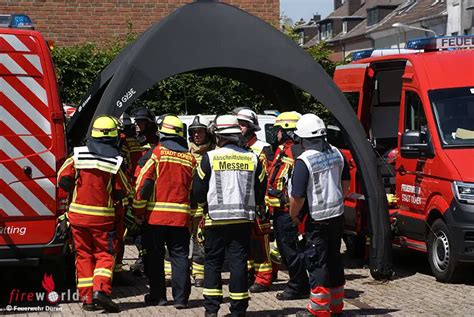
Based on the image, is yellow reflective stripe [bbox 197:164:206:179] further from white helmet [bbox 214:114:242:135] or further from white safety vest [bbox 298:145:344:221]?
white safety vest [bbox 298:145:344:221]

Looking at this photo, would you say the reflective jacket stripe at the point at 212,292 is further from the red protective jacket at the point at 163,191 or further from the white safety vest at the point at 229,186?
the red protective jacket at the point at 163,191

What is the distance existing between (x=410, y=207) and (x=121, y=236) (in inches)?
154

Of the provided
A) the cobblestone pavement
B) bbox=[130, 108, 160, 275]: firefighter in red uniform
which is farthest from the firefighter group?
bbox=[130, 108, 160, 275]: firefighter in red uniform

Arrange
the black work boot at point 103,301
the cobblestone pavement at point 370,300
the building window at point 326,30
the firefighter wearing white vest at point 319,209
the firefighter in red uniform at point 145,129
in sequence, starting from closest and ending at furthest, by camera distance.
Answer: the firefighter wearing white vest at point 319,209
the black work boot at point 103,301
the cobblestone pavement at point 370,300
the firefighter in red uniform at point 145,129
the building window at point 326,30

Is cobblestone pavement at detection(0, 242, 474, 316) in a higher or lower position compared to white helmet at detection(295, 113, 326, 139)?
lower

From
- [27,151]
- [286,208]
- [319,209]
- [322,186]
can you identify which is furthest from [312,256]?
[27,151]

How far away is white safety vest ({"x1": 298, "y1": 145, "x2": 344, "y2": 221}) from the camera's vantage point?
8.12 metres

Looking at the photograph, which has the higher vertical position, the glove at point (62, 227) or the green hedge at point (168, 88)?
the green hedge at point (168, 88)

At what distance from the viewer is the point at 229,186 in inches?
322

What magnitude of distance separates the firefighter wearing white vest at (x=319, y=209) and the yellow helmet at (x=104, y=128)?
1838 mm

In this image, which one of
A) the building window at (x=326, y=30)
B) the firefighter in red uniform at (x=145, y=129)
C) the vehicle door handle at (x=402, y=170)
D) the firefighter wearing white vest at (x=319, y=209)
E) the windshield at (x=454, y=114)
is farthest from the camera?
the building window at (x=326, y=30)

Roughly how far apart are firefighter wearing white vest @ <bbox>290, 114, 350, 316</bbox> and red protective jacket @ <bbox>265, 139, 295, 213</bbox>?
1385 mm

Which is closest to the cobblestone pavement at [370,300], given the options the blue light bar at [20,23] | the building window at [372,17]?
the blue light bar at [20,23]

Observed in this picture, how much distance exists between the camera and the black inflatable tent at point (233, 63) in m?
9.76
